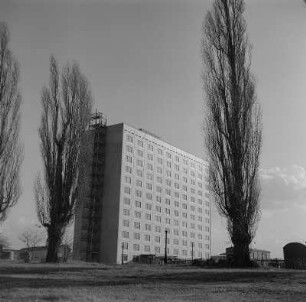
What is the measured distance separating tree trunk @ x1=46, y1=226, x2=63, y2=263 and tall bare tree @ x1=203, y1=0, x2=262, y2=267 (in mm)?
11789

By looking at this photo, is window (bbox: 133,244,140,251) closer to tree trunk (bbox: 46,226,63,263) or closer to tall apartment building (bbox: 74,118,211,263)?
tall apartment building (bbox: 74,118,211,263)

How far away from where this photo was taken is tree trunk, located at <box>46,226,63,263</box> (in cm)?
2900

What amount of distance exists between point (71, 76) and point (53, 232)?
482 inches

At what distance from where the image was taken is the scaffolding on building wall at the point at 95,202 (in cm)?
7994

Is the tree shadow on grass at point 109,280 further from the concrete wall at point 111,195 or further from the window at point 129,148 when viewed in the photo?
the window at point 129,148

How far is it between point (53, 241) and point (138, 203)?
58.8 meters

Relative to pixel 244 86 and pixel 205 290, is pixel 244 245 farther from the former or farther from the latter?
pixel 205 290

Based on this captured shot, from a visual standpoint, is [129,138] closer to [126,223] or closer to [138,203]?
[138,203]

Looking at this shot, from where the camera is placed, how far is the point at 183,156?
108m

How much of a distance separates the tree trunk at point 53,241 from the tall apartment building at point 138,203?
3949 cm

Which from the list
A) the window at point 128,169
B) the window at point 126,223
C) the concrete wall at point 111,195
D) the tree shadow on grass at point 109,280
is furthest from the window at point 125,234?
the tree shadow on grass at point 109,280

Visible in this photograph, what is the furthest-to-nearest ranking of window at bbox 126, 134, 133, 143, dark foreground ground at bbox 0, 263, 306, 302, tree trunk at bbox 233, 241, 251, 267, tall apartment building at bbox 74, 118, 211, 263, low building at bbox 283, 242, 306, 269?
window at bbox 126, 134, 133, 143, tall apartment building at bbox 74, 118, 211, 263, low building at bbox 283, 242, 306, 269, tree trunk at bbox 233, 241, 251, 267, dark foreground ground at bbox 0, 263, 306, 302

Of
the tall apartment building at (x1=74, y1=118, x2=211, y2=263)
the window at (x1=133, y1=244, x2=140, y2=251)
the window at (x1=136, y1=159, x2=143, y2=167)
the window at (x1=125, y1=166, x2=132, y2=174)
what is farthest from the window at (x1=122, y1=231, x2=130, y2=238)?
the window at (x1=136, y1=159, x2=143, y2=167)

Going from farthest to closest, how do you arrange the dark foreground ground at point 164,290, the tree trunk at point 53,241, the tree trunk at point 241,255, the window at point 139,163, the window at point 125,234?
the window at point 139,163 < the window at point 125,234 < the tree trunk at point 53,241 < the tree trunk at point 241,255 < the dark foreground ground at point 164,290
